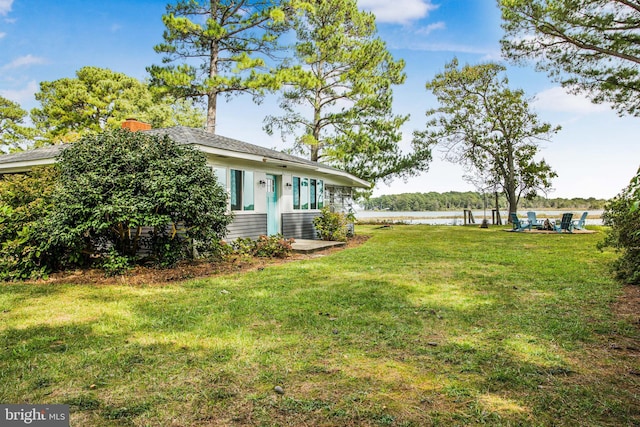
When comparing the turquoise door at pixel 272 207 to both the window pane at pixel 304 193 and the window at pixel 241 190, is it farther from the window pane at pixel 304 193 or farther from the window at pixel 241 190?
the window pane at pixel 304 193

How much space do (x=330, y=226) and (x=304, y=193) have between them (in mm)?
1685

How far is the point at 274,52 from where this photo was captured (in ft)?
57.7

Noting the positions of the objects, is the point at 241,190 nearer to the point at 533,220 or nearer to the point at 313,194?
the point at 313,194

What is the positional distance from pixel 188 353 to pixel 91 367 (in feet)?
2.51

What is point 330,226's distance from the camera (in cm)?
1391

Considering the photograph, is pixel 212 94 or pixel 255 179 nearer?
pixel 255 179

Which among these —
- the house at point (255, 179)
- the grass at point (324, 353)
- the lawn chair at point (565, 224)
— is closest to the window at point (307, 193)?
the house at point (255, 179)

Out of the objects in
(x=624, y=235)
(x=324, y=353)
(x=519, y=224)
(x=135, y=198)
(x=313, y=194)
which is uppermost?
(x=313, y=194)

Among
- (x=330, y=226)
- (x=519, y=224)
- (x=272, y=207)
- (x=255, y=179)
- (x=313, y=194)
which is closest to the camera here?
(x=255, y=179)

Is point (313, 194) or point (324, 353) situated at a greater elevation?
point (313, 194)

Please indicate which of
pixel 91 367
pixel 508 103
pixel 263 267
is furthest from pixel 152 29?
pixel 508 103

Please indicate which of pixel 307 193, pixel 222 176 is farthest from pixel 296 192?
pixel 222 176

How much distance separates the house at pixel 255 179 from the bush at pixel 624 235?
7184mm

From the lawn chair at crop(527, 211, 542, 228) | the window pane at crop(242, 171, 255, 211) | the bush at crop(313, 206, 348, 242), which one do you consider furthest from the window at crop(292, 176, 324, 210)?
the lawn chair at crop(527, 211, 542, 228)
